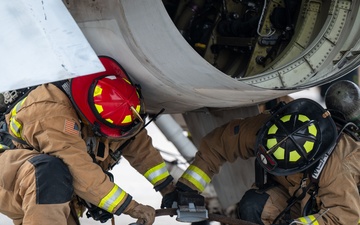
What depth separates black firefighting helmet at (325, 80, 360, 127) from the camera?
4824mm

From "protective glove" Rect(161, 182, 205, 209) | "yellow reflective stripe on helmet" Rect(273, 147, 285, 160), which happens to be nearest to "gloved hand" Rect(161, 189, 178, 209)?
"protective glove" Rect(161, 182, 205, 209)

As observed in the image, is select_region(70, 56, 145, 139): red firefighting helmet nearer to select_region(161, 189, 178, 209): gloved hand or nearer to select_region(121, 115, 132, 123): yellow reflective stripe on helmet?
select_region(121, 115, 132, 123): yellow reflective stripe on helmet

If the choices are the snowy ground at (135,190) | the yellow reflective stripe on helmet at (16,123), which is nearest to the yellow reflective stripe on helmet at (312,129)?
the yellow reflective stripe on helmet at (16,123)

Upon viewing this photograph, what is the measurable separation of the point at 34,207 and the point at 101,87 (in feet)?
2.64

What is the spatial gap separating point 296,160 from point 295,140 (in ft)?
0.43

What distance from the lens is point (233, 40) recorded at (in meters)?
5.15

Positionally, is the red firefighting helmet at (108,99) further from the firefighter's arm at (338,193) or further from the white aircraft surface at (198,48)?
the firefighter's arm at (338,193)

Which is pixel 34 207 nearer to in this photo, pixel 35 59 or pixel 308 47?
pixel 35 59

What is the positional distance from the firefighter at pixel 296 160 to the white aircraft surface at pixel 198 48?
0.29 metres

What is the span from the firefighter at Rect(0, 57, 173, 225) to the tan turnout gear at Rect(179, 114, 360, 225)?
29.1 inches

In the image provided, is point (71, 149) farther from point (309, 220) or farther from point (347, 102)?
point (347, 102)

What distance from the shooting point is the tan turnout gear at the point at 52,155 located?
4.09 metres

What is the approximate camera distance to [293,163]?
4.45 metres

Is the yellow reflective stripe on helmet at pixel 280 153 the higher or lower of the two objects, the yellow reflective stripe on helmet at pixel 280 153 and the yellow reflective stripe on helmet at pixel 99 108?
the lower
